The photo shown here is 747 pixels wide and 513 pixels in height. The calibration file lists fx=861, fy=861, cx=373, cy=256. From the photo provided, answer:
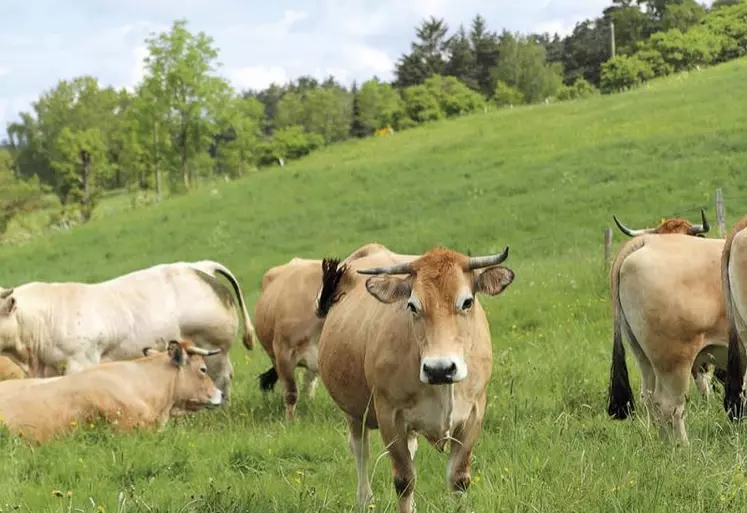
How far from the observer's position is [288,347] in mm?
9672

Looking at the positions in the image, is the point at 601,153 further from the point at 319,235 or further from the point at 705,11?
the point at 705,11

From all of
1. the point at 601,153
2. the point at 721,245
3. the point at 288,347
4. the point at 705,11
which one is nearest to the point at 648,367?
the point at 721,245

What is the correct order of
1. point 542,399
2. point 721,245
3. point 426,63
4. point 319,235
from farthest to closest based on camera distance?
point 426,63 → point 319,235 → point 542,399 → point 721,245

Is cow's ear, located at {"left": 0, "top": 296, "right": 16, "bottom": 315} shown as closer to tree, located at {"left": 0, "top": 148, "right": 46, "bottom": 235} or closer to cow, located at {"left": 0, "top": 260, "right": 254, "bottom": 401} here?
cow, located at {"left": 0, "top": 260, "right": 254, "bottom": 401}

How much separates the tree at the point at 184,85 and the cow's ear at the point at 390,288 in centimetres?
4819

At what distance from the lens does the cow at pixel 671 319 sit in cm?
660

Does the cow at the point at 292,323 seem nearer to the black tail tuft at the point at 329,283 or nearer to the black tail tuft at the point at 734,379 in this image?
the black tail tuft at the point at 329,283

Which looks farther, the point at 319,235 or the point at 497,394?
the point at 319,235

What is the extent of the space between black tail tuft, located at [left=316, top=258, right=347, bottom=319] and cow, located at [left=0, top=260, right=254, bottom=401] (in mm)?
3827

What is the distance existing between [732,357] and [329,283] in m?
3.06

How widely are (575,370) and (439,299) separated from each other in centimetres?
470

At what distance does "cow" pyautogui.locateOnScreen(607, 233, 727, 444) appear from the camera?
6598mm

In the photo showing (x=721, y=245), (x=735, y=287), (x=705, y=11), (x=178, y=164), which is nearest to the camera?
(x=735, y=287)

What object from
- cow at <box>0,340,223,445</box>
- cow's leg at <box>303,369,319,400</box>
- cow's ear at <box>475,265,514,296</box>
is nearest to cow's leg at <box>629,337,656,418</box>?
cow's ear at <box>475,265,514,296</box>
